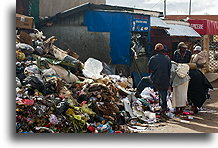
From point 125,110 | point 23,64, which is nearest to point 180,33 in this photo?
point 125,110

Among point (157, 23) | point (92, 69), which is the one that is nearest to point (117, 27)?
point (92, 69)

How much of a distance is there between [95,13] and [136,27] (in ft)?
4.05

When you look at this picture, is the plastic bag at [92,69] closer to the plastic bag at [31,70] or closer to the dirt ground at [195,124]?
the plastic bag at [31,70]

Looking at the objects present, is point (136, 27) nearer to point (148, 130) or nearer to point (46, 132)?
point (148, 130)

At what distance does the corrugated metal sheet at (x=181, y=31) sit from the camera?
9502 mm

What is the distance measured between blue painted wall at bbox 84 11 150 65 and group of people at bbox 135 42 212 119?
162cm

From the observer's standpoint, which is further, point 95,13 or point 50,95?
point 95,13

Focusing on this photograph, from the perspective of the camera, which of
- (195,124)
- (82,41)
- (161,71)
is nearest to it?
(195,124)

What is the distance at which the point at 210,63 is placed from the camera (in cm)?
1117

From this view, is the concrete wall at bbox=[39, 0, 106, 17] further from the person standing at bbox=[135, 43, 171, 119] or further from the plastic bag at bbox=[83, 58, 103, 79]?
the person standing at bbox=[135, 43, 171, 119]

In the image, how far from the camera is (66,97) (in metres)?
4.72

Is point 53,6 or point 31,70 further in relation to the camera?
point 53,6

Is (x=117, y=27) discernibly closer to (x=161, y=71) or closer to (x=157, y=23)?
(x=157, y=23)

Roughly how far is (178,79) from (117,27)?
2.32 m
